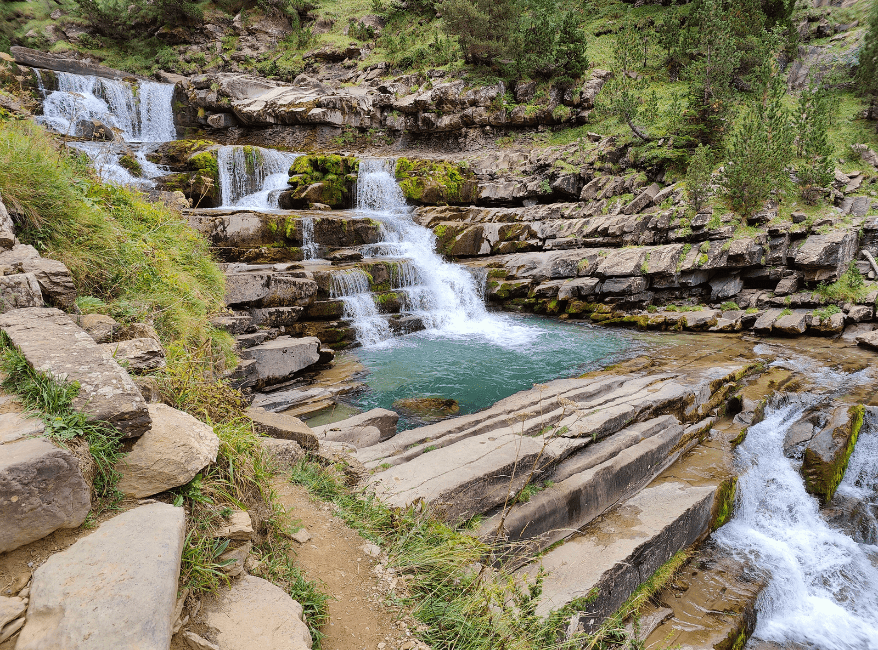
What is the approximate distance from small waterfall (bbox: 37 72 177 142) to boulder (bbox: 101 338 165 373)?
Answer: 23.0 metres

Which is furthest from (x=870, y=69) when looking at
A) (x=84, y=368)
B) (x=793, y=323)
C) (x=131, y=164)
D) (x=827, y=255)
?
(x=131, y=164)

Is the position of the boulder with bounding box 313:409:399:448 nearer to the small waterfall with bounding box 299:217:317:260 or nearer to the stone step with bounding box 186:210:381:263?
the stone step with bounding box 186:210:381:263

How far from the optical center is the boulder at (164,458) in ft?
6.97

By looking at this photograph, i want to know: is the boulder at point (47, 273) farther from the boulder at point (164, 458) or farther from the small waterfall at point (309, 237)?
the small waterfall at point (309, 237)

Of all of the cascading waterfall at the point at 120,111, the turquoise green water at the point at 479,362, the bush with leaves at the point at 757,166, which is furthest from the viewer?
the cascading waterfall at the point at 120,111

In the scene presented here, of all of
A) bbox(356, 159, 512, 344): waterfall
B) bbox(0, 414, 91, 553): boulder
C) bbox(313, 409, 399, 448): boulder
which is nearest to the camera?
bbox(0, 414, 91, 553): boulder

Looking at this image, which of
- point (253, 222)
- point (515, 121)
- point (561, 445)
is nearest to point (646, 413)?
point (561, 445)

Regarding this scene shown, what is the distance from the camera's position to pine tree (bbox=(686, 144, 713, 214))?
16.4 meters

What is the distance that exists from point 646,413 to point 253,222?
1365 cm

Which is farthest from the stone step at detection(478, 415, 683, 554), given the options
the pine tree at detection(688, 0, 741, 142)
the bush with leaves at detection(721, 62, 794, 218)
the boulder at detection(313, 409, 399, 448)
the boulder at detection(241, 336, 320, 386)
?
the pine tree at detection(688, 0, 741, 142)

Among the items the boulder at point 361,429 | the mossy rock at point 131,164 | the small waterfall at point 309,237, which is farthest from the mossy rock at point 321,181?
the boulder at point 361,429

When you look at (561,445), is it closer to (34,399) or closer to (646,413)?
(646,413)

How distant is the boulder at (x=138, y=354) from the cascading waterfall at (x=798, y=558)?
6427 mm

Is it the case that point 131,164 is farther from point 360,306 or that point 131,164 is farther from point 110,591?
point 110,591
